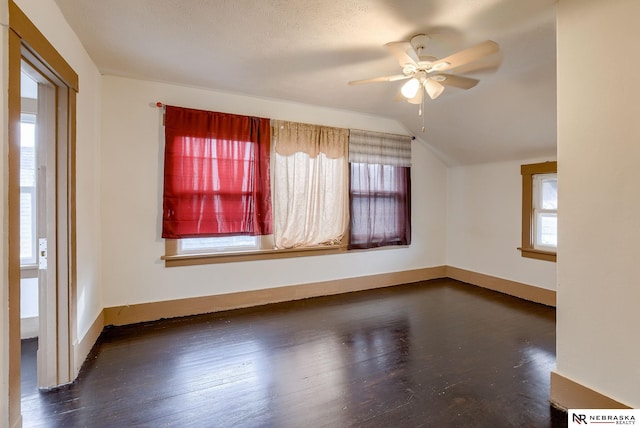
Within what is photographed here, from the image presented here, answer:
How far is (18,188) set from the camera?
145 cm

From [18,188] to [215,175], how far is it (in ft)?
6.14

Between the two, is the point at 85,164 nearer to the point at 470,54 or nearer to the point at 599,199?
the point at 470,54

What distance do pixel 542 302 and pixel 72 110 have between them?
16.5 ft

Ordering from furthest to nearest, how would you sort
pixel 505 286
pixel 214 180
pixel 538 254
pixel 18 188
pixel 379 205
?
pixel 379 205, pixel 505 286, pixel 538 254, pixel 214 180, pixel 18 188

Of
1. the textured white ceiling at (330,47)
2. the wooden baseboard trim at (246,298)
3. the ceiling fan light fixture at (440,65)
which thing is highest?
the textured white ceiling at (330,47)

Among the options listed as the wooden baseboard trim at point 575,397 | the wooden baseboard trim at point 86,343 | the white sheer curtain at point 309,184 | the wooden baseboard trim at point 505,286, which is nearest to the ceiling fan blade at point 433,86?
the white sheer curtain at point 309,184

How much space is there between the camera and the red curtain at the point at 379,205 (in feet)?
13.4

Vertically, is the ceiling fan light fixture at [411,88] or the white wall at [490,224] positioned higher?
the ceiling fan light fixture at [411,88]

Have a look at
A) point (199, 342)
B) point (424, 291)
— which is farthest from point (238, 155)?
point (424, 291)

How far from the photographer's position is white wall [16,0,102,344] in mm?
1994

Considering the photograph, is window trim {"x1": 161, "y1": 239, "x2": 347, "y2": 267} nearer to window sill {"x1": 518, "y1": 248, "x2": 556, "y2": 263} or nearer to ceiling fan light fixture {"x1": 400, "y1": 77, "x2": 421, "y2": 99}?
ceiling fan light fixture {"x1": 400, "y1": 77, "x2": 421, "y2": 99}

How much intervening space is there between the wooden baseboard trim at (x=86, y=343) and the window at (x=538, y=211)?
4717 mm

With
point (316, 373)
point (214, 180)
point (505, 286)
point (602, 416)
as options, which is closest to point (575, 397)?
point (602, 416)

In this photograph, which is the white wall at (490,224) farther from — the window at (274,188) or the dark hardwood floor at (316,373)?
the window at (274,188)
